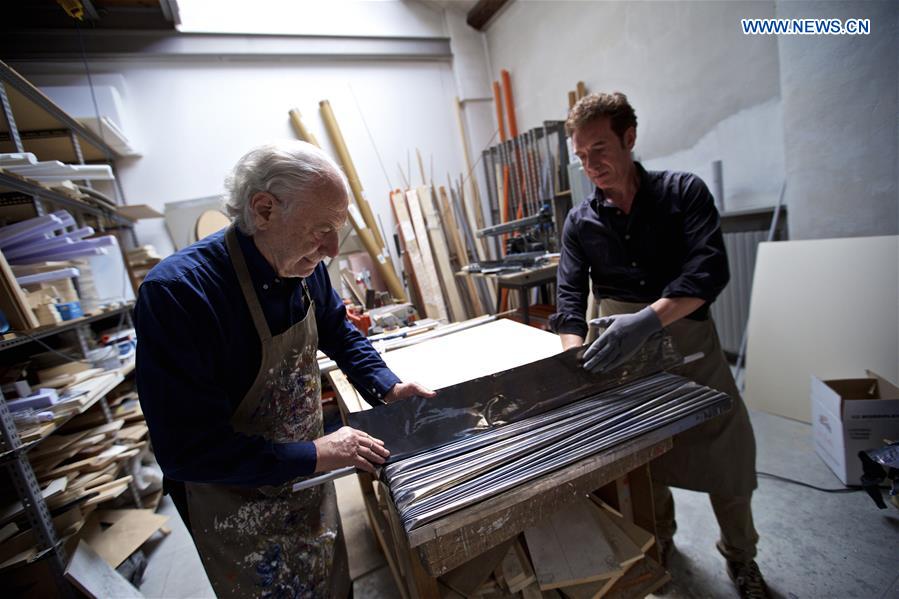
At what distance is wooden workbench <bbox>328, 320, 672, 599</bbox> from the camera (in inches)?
27.4

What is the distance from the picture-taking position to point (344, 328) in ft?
4.33

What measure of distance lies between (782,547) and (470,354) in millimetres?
1448

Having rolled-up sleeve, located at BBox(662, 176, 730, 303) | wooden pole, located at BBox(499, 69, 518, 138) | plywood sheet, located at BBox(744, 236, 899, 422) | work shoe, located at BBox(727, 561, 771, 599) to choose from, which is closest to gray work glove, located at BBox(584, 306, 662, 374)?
rolled-up sleeve, located at BBox(662, 176, 730, 303)

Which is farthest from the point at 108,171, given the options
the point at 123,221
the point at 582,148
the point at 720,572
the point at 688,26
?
the point at 688,26

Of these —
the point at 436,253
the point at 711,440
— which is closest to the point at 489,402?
the point at 711,440

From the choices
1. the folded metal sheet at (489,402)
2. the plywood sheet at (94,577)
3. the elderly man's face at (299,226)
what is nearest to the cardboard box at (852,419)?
the folded metal sheet at (489,402)

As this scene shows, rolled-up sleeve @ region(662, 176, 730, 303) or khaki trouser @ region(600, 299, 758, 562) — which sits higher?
rolled-up sleeve @ region(662, 176, 730, 303)

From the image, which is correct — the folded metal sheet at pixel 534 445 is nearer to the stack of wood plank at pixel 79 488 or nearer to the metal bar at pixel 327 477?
the metal bar at pixel 327 477

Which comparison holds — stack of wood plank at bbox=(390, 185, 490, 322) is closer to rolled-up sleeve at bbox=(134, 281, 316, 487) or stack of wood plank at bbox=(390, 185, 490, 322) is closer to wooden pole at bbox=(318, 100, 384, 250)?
wooden pole at bbox=(318, 100, 384, 250)

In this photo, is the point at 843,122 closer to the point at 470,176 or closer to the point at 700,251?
the point at 700,251

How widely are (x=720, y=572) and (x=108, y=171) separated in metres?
3.35

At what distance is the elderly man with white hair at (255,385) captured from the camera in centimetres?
78

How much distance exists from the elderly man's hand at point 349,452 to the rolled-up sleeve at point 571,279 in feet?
2.68

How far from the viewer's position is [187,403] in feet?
2.52
